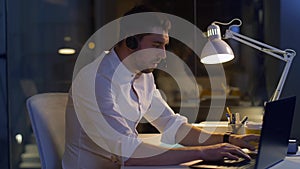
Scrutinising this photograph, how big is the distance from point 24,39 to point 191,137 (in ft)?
5.68

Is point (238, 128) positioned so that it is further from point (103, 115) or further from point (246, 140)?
point (103, 115)

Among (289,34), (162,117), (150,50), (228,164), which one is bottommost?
(228,164)

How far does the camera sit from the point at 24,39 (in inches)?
125

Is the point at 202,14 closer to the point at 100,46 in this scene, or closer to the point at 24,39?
the point at 100,46

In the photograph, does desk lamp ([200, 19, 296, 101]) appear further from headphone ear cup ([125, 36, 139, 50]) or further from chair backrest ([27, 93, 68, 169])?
chair backrest ([27, 93, 68, 169])

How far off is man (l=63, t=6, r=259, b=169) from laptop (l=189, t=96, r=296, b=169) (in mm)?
37

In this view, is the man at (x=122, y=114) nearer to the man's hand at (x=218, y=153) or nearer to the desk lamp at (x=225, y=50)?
the man's hand at (x=218, y=153)

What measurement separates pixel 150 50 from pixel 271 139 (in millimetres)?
550

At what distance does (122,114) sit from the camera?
165 centimetres

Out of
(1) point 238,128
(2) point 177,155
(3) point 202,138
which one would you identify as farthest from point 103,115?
(1) point 238,128

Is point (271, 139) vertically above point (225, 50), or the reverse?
point (225, 50)

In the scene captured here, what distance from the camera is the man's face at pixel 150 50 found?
1.65m

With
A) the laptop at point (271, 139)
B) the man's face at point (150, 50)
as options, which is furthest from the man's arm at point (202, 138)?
the man's face at point (150, 50)

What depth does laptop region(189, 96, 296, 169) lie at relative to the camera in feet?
4.37
